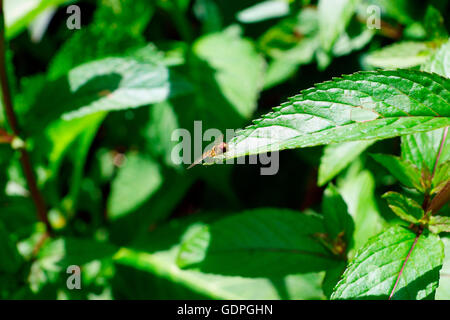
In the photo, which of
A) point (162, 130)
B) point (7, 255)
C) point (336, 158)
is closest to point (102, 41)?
point (162, 130)

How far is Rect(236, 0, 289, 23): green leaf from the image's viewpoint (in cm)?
165

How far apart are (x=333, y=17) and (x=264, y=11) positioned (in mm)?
459

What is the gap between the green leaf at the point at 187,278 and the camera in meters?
1.19

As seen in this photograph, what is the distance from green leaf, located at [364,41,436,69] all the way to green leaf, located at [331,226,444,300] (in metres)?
0.54

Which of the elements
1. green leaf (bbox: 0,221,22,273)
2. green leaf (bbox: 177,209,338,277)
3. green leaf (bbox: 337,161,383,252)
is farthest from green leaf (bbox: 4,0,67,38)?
green leaf (bbox: 337,161,383,252)

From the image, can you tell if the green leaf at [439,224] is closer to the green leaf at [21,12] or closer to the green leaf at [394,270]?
the green leaf at [394,270]

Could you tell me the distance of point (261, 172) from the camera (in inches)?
68.9

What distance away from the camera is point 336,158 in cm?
106

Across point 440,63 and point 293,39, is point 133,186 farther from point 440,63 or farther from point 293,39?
point 440,63

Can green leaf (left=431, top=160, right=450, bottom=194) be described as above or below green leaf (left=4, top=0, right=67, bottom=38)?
below

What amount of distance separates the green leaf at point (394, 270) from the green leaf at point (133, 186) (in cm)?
106

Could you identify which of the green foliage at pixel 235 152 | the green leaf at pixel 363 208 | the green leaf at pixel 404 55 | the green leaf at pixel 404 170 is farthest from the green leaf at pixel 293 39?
the green leaf at pixel 404 170

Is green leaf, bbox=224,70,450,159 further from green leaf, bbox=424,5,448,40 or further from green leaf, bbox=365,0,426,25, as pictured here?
green leaf, bbox=365,0,426,25

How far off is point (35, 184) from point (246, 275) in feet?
2.45
